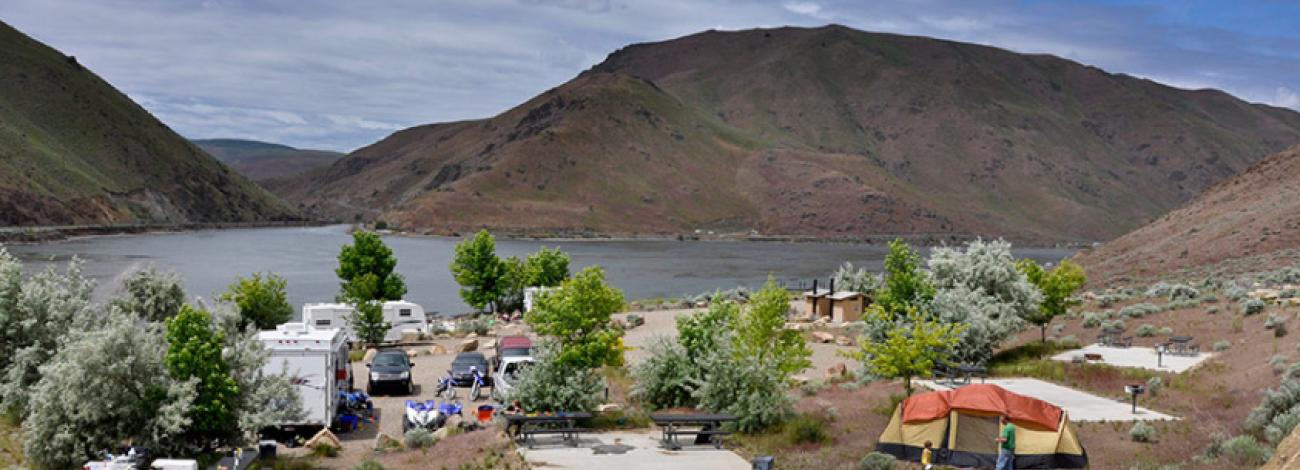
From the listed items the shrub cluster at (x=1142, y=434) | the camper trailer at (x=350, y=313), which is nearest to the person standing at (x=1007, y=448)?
the shrub cluster at (x=1142, y=434)

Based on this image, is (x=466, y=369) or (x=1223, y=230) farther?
(x=1223, y=230)

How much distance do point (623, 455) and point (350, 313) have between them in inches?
962

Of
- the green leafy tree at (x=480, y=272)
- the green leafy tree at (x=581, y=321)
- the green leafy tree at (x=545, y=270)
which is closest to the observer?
the green leafy tree at (x=581, y=321)

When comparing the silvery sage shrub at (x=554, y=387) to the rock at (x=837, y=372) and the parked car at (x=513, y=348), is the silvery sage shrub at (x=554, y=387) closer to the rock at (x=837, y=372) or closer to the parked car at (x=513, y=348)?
the parked car at (x=513, y=348)

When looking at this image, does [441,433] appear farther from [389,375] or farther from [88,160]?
[88,160]

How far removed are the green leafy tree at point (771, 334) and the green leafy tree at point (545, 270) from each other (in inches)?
1185

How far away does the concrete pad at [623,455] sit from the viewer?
1584cm

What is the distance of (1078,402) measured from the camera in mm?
20594

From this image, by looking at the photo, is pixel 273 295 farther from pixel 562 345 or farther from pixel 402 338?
pixel 562 345

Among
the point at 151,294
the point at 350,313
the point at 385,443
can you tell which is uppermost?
the point at 151,294

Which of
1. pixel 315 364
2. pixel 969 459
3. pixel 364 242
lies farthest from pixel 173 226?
pixel 969 459

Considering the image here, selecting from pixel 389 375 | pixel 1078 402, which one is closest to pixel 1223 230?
pixel 1078 402

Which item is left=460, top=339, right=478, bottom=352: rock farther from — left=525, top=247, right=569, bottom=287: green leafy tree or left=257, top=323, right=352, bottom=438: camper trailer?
left=525, top=247, right=569, bottom=287: green leafy tree

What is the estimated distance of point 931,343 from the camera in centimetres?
2153
